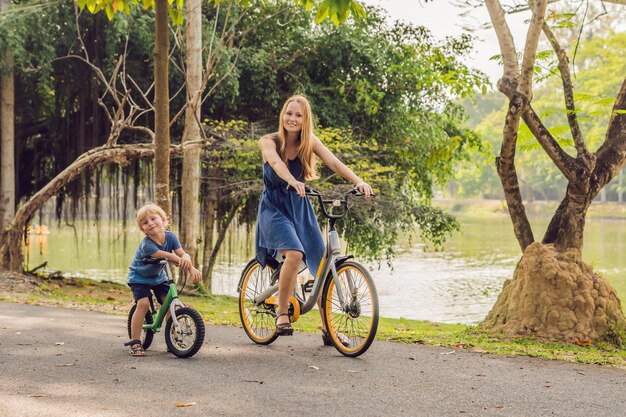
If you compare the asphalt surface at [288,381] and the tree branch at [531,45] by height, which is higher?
the tree branch at [531,45]

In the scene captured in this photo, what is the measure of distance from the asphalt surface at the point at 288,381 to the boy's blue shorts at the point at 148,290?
1.44 feet

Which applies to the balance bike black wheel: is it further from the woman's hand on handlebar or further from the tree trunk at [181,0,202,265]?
the tree trunk at [181,0,202,265]

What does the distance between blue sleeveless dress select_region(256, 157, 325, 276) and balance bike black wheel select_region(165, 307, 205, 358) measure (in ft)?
2.47

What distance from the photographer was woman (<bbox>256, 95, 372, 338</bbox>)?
6.14 metres

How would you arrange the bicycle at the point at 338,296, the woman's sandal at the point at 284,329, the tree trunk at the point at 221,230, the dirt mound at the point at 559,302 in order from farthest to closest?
the tree trunk at the point at 221,230, the dirt mound at the point at 559,302, the woman's sandal at the point at 284,329, the bicycle at the point at 338,296

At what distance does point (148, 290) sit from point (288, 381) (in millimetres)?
1588

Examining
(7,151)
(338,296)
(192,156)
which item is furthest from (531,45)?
(7,151)

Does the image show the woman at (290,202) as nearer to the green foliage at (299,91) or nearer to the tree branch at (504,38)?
the tree branch at (504,38)

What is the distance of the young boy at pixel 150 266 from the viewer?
20.4 feet

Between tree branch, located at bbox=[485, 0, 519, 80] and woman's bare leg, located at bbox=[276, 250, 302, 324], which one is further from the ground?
tree branch, located at bbox=[485, 0, 519, 80]

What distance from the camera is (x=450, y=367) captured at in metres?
6.04

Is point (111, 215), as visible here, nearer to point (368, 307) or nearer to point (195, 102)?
point (195, 102)

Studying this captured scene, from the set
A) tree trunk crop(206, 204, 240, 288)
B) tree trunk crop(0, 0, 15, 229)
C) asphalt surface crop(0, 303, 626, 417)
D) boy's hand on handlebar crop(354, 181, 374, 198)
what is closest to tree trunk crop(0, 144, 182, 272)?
tree trunk crop(0, 0, 15, 229)

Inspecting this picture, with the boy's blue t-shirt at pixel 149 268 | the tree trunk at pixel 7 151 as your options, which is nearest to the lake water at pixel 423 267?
the tree trunk at pixel 7 151
